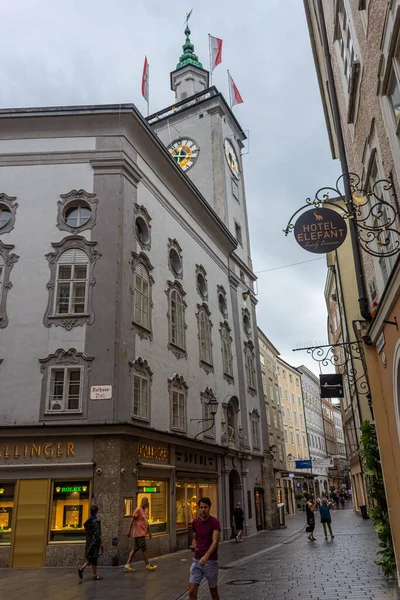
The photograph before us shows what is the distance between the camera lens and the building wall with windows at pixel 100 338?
15469 mm

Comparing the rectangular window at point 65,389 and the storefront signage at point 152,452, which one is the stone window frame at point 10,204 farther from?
the storefront signage at point 152,452

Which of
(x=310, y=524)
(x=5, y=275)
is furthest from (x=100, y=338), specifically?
(x=310, y=524)

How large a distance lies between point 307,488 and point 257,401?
1452 inches

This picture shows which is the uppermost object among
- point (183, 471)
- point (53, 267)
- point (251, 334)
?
point (251, 334)

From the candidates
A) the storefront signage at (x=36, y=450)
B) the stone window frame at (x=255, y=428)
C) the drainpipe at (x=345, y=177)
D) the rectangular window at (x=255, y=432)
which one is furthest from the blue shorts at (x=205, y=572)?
the rectangular window at (x=255, y=432)

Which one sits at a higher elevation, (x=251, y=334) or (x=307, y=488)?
(x=251, y=334)

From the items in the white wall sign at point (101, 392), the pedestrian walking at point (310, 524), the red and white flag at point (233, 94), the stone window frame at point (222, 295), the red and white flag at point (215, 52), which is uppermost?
the red and white flag at point (215, 52)

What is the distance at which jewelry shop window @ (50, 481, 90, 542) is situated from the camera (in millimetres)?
15078

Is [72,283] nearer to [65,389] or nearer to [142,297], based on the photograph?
[142,297]

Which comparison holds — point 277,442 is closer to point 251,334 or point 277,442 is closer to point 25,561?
point 251,334

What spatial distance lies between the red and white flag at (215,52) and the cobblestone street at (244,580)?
33.8m

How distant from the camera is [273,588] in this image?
1042 cm

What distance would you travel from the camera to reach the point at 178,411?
21031 mm

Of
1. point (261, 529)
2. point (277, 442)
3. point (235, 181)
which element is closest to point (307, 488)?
point (277, 442)
